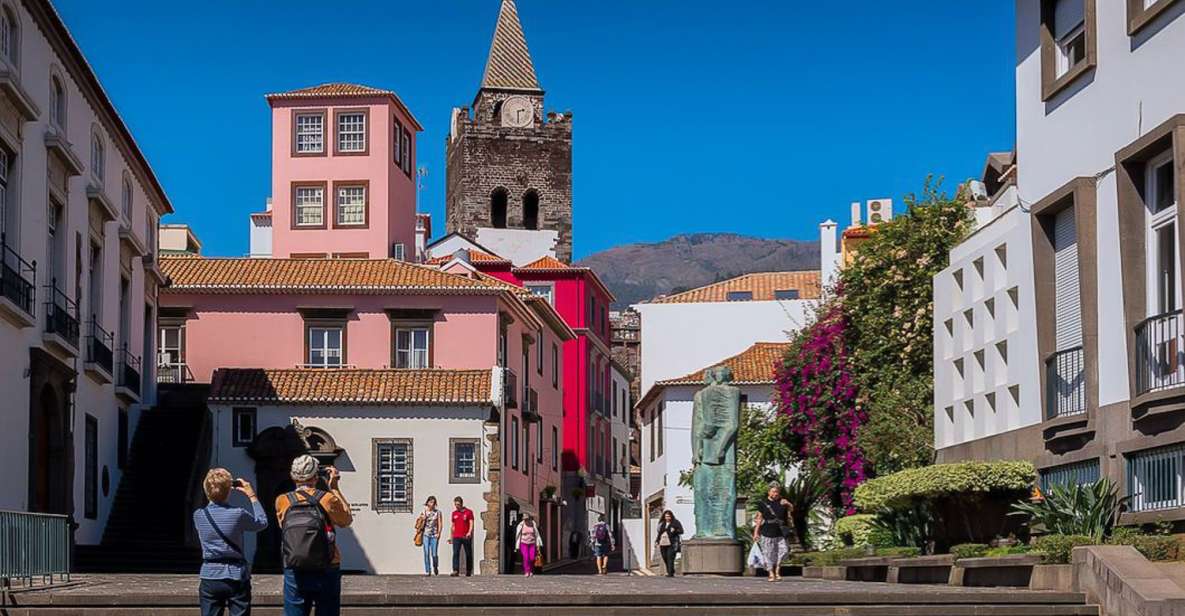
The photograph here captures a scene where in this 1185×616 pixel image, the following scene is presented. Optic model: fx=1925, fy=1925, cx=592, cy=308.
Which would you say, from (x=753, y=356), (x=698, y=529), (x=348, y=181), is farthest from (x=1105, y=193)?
(x=753, y=356)

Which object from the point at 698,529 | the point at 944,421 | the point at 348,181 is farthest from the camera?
the point at 348,181

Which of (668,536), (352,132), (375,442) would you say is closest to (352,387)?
(375,442)

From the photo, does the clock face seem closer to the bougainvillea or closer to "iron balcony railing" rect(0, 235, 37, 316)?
the bougainvillea

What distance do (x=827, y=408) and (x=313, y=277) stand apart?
1641 cm

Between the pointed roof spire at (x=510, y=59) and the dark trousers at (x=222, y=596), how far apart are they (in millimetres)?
91699

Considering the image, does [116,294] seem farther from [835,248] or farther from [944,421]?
[835,248]

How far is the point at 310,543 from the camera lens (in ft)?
45.0

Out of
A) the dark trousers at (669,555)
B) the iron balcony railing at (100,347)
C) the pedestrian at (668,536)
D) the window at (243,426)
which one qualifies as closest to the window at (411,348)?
the window at (243,426)

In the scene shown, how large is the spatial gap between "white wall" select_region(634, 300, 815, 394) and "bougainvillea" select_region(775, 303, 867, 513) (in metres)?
30.2

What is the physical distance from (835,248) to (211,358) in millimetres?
26306

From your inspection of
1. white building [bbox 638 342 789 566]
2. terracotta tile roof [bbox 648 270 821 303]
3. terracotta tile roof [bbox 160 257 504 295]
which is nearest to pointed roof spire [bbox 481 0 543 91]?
terracotta tile roof [bbox 648 270 821 303]

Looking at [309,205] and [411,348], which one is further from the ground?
[309,205]

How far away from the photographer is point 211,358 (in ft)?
172

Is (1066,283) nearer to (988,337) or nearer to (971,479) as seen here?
(971,479)
